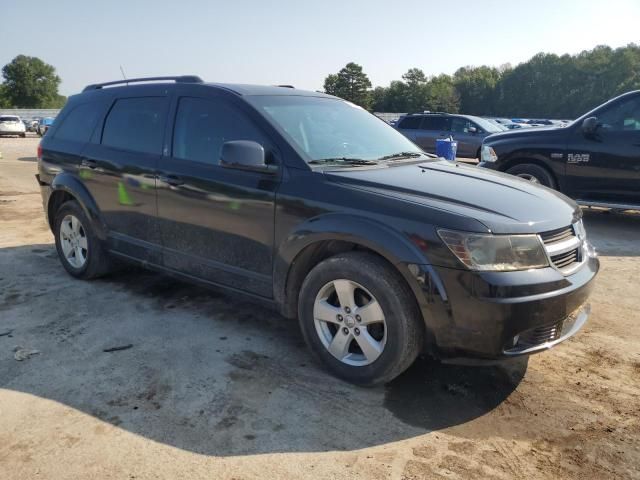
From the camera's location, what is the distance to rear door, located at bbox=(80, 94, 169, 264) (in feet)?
14.1

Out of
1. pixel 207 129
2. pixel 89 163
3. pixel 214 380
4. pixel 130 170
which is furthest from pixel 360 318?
pixel 89 163

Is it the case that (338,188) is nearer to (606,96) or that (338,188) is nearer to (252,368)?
(252,368)

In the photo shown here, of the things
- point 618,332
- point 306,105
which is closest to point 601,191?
point 618,332

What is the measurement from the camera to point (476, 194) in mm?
3230

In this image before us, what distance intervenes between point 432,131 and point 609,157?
9.73 metres

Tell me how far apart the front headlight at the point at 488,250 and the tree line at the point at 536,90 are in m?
80.0

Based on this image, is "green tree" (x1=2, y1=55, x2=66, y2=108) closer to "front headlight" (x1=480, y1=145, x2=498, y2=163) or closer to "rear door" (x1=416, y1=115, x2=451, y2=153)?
"rear door" (x1=416, y1=115, x2=451, y2=153)

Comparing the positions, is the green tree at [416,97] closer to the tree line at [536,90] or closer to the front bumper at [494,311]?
the tree line at [536,90]

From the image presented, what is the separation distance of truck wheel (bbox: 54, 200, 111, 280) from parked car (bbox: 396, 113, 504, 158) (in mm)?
12577

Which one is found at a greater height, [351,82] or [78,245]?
[351,82]

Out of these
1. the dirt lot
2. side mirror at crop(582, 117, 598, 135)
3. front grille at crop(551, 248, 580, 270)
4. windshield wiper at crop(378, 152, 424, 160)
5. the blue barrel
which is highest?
side mirror at crop(582, 117, 598, 135)

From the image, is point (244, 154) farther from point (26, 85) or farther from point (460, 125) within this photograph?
point (26, 85)

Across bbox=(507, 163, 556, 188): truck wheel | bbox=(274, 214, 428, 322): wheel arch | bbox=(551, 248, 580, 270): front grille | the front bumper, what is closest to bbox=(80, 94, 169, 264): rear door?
bbox=(274, 214, 428, 322): wheel arch

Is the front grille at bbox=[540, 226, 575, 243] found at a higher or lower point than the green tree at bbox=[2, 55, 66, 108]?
lower
